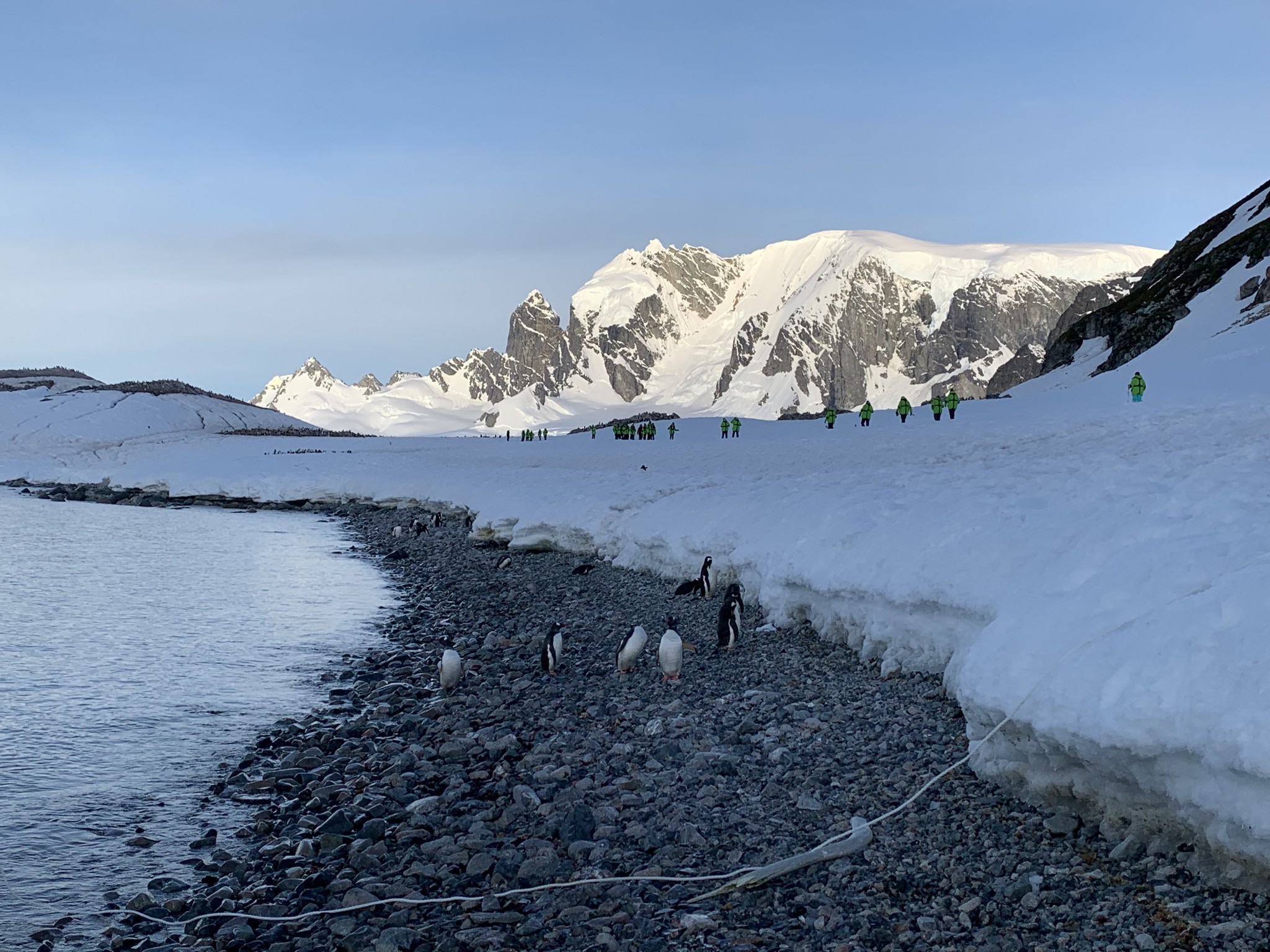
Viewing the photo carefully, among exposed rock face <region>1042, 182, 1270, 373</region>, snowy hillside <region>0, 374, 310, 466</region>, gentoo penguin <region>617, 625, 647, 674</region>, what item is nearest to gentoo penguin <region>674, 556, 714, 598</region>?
gentoo penguin <region>617, 625, 647, 674</region>

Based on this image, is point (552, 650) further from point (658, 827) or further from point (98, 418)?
point (98, 418)

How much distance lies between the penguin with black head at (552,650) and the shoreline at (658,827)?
258mm

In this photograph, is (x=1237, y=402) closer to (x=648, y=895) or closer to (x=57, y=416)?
(x=648, y=895)

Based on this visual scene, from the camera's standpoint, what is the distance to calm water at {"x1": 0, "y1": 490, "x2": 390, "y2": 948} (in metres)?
8.92

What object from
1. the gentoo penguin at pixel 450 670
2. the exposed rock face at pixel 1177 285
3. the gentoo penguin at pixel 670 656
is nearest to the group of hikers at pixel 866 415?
the exposed rock face at pixel 1177 285

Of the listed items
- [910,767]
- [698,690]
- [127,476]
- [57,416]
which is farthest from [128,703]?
[57,416]

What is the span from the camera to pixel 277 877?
27.1 feet

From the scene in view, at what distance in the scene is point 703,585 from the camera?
59.6 feet

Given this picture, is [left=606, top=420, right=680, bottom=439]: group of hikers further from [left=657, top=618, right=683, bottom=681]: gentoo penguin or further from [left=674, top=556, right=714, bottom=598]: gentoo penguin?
[left=657, top=618, right=683, bottom=681]: gentoo penguin

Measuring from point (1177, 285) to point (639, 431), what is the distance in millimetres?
44390

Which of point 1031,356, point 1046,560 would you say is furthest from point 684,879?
point 1031,356

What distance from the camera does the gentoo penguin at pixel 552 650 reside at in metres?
14.2

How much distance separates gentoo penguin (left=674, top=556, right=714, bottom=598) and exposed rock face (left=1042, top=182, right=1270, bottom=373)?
171 feet

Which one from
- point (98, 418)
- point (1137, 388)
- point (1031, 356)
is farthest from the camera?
point (1031, 356)
